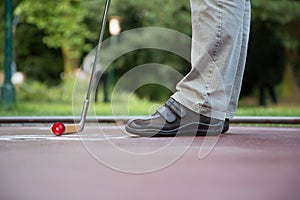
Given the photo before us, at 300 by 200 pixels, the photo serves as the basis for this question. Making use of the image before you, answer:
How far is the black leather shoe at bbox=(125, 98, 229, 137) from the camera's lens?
252 cm

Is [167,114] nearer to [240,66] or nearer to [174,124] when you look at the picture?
[174,124]

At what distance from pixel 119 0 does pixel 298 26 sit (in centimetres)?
752

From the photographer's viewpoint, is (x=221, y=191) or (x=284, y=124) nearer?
(x=221, y=191)

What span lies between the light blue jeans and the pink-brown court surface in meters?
0.46

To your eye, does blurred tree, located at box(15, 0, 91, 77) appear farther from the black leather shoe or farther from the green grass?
the black leather shoe

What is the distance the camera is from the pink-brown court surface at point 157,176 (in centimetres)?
123

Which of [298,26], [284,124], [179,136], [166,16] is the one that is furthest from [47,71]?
[179,136]

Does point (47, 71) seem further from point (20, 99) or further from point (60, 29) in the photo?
point (60, 29)

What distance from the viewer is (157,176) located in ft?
4.74

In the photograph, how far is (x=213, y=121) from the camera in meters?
2.55

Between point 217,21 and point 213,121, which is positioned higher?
point 217,21

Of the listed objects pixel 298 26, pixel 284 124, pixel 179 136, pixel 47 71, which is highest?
pixel 179 136

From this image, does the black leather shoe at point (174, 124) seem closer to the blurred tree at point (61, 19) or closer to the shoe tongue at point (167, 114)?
the shoe tongue at point (167, 114)

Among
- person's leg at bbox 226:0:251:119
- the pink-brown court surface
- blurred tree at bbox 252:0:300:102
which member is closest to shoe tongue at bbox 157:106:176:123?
person's leg at bbox 226:0:251:119
